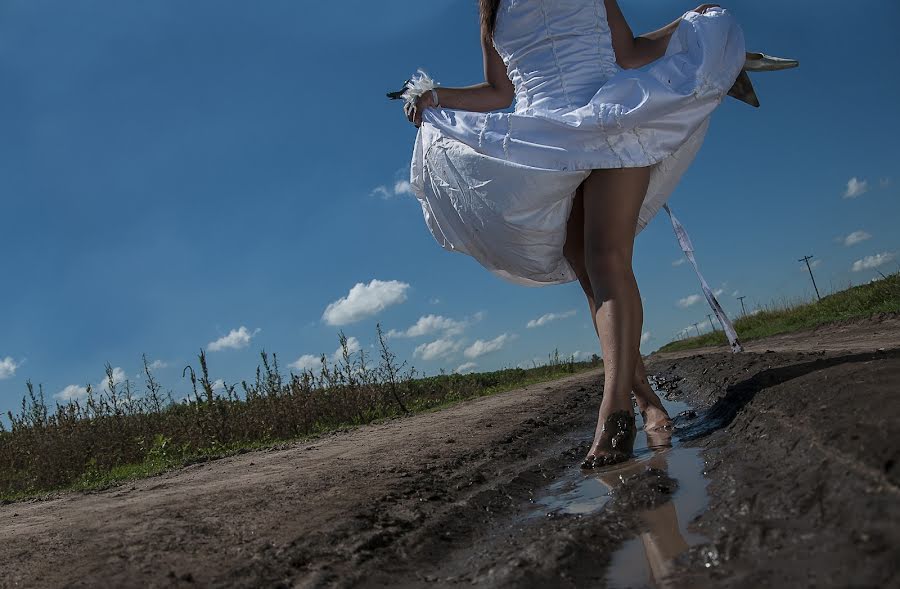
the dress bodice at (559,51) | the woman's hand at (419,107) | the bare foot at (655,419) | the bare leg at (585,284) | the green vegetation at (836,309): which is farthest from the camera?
the green vegetation at (836,309)

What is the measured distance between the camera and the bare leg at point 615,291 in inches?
122

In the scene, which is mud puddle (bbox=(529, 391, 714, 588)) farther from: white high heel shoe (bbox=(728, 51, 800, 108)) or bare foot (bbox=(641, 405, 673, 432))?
white high heel shoe (bbox=(728, 51, 800, 108))

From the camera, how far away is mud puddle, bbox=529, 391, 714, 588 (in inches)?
67.7

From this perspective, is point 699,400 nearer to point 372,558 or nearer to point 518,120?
point 518,120

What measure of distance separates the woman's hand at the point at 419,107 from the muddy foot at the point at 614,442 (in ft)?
6.76

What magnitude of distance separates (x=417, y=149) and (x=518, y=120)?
0.84 m

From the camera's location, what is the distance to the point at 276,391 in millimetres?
10617

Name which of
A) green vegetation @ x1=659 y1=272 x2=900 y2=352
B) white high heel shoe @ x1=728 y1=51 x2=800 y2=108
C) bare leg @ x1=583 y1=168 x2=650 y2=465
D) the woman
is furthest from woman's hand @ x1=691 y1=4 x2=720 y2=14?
green vegetation @ x1=659 y1=272 x2=900 y2=352

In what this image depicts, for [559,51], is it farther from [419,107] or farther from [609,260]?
[609,260]

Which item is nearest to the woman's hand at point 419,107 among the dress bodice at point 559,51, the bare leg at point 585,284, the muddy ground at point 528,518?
the dress bodice at point 559,51

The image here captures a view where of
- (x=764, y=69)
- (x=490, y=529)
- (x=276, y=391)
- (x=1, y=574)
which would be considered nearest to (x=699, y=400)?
(x=764, y=69)

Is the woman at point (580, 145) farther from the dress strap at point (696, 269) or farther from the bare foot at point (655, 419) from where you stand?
the dress strap at point (696, 269)

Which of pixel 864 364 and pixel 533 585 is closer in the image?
pixel 533 585

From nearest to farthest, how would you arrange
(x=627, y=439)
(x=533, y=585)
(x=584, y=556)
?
(x=533, y=585) → (x=584, y=556) → (x=627, y=439)
